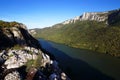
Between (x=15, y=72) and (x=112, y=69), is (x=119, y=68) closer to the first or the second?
(x=112, y=69)

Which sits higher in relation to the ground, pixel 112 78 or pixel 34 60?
pixel 34 60

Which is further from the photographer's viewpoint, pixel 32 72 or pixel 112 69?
pixel 112 69

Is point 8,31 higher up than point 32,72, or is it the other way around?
point 8,31

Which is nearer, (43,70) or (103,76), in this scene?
(43,70)

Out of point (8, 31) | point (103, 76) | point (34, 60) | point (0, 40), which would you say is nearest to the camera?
point (34, 60)

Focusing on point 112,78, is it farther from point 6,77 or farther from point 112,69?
point 6,77

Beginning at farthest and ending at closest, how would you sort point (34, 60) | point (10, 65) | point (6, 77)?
1. point (34, 60)
2. point (10, 65)
3. point (6, 77)

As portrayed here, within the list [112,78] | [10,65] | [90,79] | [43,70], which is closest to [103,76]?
[112,78]

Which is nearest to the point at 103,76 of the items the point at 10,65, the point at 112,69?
the point at 112,69

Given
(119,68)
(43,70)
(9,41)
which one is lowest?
(119,68)
